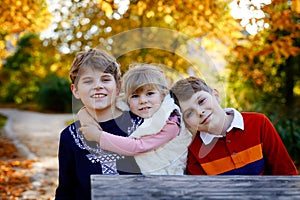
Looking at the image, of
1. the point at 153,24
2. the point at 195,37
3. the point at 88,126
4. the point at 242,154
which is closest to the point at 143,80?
the point at 88,126

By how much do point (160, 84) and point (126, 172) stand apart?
1.34ft

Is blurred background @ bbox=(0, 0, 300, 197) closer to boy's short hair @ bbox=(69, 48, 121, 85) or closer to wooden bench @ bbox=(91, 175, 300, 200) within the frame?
boy's short hair @ bbox=(69, 48, 121, 85)

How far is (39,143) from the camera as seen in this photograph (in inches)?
429

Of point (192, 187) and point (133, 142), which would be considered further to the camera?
point (133, 142)

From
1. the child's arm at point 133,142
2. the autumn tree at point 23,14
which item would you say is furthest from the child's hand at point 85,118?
the autumn tree at point 23,14

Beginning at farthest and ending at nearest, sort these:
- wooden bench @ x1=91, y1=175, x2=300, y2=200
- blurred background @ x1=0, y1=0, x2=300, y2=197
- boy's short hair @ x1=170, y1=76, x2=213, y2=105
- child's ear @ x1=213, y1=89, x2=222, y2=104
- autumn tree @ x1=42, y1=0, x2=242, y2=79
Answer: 1. autumn tree @ x1=42, y1=0, x2=242, y2=79
2. blurred background @ x1=0, y1=0, x2=300, y2=197
3. child's ear @ x1=213, y1=89, x2=222, y2=104
4. boy's short hair @ x1=170, y1=76, x2=213, y2=105
5. wooden bench @ x1=91, y1=175, x2=300, y2=200

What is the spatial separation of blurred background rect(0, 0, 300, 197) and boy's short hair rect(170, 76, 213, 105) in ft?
0.77

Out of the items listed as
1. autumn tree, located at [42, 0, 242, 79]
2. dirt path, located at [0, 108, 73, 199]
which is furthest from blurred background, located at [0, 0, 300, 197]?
dirt path, located at [0, 108, 73, 199]

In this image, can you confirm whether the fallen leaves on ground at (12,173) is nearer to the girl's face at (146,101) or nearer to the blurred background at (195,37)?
the blurred background at (195,37)

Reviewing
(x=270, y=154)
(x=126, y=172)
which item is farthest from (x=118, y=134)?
(x=270, y=154)

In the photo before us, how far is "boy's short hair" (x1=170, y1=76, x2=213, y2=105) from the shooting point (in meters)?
2.03

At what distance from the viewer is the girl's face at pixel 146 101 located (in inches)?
78.5

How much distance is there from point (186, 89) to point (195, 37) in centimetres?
415

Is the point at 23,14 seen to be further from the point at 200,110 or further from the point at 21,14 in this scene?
the point at 200,110
